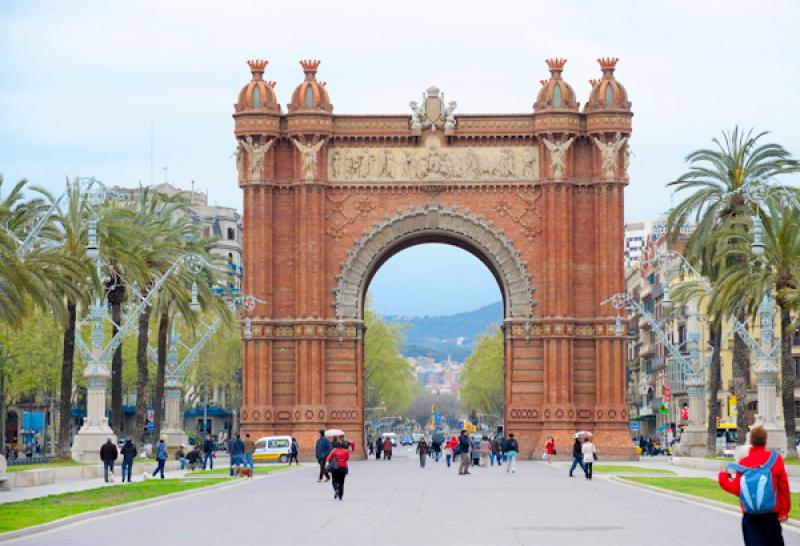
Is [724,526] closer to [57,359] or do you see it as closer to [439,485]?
[439,485]

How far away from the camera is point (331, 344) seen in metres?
76.3

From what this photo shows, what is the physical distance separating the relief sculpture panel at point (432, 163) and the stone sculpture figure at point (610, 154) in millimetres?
3323

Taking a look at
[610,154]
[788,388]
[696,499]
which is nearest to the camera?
[696,499]

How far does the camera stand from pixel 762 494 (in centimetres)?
1748

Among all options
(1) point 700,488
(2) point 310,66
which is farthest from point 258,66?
(1) point 700,488

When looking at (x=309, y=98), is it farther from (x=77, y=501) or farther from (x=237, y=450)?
(x=77, y=501)

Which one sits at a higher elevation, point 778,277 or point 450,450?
point 778,277

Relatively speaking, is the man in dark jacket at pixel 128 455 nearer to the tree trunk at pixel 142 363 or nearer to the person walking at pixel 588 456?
the person walking at pixel 588 456

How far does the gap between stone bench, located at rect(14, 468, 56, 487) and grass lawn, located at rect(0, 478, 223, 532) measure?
2390mm

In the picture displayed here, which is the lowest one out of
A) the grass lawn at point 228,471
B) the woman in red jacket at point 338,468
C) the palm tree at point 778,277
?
the grass lawn at point 228,471

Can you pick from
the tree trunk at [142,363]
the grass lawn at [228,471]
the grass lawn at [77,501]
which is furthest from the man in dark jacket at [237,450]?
the tree trunk at [142,363]

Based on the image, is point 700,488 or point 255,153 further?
point 255,153

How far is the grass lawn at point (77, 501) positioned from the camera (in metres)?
29.5

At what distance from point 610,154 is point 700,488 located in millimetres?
35823
